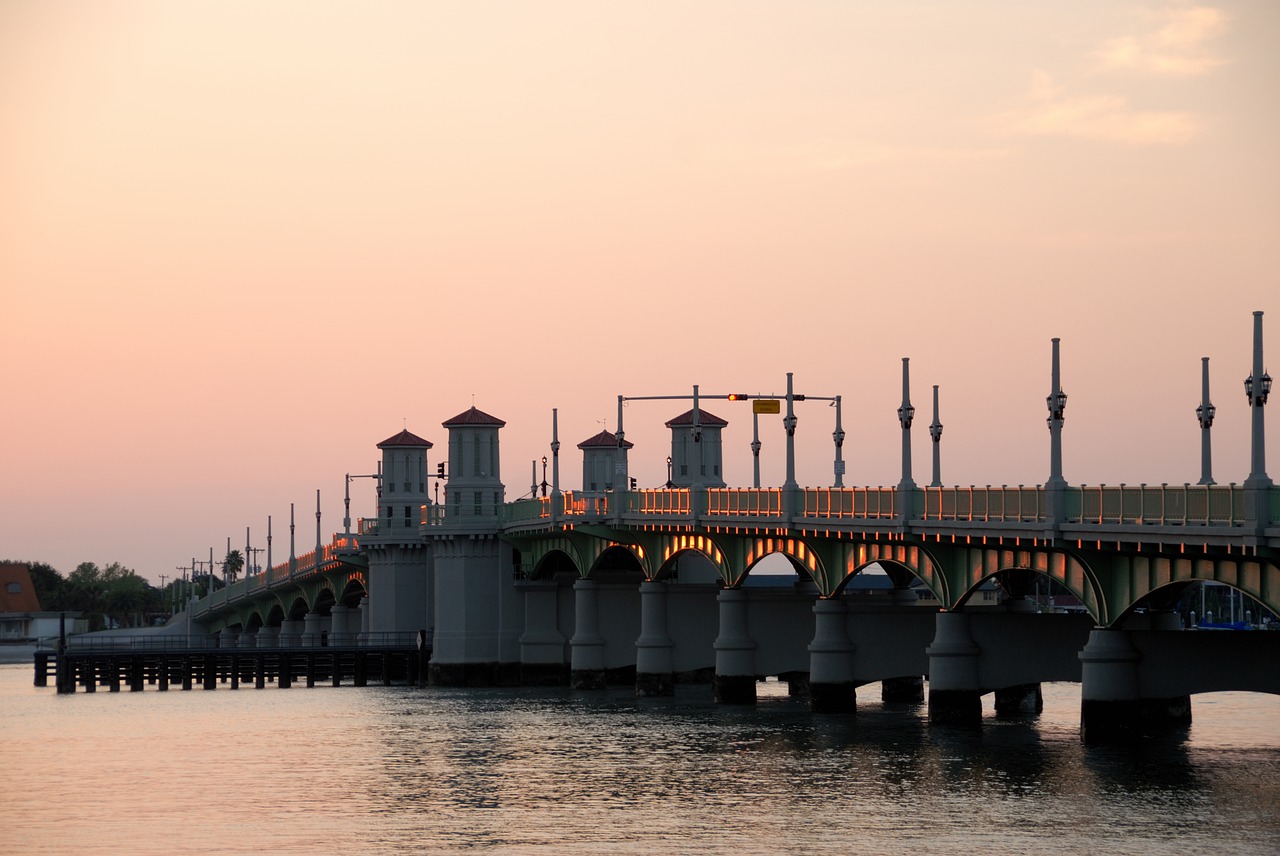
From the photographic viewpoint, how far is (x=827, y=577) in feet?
303

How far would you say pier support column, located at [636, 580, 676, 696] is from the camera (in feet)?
369

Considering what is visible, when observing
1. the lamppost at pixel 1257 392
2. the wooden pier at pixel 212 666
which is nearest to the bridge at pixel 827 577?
the lamppost at pixel 1257 392

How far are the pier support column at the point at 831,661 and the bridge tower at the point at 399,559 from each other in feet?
173

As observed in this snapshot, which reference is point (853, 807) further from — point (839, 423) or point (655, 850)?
point (839, 423)

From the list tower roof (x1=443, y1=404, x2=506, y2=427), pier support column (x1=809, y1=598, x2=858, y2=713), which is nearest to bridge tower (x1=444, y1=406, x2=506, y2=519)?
tower roof (x1=443, y1=404, x2=506, y2=427)

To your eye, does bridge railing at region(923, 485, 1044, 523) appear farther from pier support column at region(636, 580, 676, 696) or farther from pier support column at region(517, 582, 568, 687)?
pier support column at region(517, 582, 568, 687)

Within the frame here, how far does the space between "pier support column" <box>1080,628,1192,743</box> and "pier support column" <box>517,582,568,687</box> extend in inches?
2336

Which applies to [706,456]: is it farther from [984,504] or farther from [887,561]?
[984,504]

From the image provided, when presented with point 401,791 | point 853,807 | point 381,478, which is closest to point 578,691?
point 381,478

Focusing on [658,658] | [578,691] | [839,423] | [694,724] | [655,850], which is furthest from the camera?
[578,691]

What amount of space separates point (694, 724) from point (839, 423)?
17869mm

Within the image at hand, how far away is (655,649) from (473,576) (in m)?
22.5

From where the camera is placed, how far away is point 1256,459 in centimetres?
5803

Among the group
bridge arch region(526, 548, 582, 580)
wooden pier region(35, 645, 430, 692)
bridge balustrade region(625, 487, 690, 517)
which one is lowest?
wooden pier region(35, 645, 430, 692)
